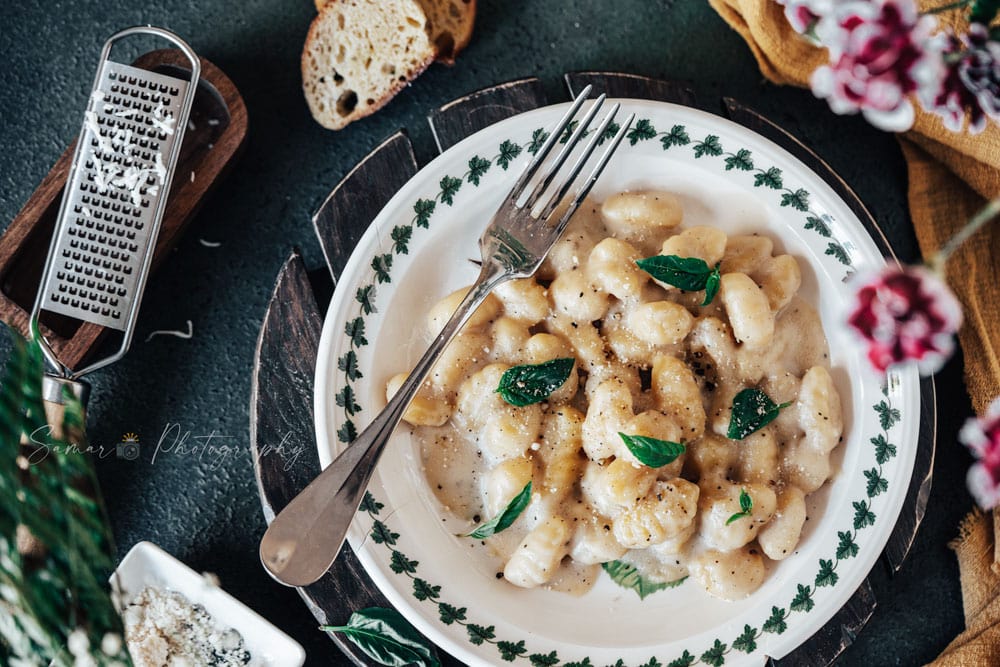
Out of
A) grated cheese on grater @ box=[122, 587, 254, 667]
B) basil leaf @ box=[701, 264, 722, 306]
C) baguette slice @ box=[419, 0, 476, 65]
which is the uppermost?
baguette slice @ box=[419, 0, 476, 65]

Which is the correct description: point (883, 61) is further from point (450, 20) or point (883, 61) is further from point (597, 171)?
point (450, 20)

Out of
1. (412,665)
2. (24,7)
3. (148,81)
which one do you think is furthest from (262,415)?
(24,7)

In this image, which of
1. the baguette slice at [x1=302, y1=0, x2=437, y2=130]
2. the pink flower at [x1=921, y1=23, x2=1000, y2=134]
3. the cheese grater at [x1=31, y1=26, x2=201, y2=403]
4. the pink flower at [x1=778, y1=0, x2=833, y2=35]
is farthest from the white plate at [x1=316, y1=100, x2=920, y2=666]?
the pink flower at [x1=921, y1=23, x2=1000, y2=134]

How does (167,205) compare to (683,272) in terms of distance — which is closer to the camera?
(683,272)

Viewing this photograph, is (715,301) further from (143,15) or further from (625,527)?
(143,15)

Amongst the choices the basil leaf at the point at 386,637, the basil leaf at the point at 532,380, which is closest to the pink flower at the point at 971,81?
the basil leaf at the point at 532,380

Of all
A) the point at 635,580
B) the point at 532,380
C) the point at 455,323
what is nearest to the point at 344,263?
the point at 455,323

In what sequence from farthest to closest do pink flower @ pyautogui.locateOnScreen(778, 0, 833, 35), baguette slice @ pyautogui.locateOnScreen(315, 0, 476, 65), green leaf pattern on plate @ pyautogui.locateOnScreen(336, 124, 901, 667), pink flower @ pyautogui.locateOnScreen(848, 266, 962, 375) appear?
baguette slice @ pyautogui.locateOnScreen(315, 0, 476, 65), green leaf pattern on plate @ pyautogui.locateOnScreen(336, 124, 901, 667), pink flower @ pyautogui.locateOnScreen(778, 0, 833, 35), pink flower @ pyautogui.locateOnScreen(848, 266, 962, 375)

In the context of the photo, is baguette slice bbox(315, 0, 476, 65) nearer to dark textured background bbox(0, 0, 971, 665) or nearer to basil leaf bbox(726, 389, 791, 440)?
dark textured background bbox(0, 0, 971, 665)
